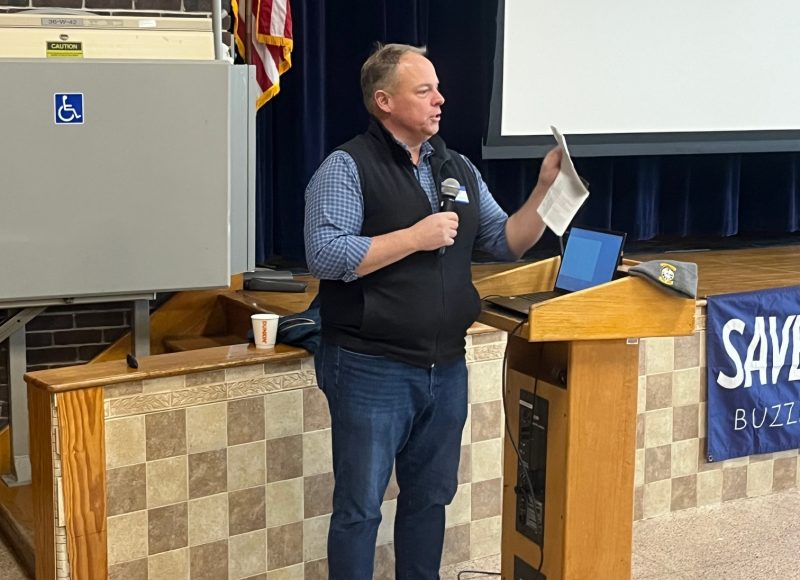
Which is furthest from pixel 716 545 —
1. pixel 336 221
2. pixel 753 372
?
pixel 336 221

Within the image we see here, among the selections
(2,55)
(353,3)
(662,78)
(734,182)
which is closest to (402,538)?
(2,55)

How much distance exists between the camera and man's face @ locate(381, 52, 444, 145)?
97.9 inches

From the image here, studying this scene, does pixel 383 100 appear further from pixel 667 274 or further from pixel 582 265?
pixel 667 274

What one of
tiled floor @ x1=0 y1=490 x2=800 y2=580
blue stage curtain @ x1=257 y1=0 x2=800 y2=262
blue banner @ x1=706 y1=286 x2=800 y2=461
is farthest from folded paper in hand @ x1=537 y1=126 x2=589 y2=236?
blue stage curtain @ x1=257 y1=0 x2=800 y2=262

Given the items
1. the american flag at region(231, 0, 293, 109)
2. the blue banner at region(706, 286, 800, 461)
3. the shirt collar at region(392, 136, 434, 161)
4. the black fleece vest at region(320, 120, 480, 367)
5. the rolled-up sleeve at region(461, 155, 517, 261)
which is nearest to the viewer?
the black fleece vest at region(320, 120, 480, 367)

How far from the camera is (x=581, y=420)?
249cm

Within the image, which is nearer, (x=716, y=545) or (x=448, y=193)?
(x=448, y=193)

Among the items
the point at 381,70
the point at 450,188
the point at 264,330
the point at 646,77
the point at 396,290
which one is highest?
the point at 646,77

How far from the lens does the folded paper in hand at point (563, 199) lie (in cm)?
238

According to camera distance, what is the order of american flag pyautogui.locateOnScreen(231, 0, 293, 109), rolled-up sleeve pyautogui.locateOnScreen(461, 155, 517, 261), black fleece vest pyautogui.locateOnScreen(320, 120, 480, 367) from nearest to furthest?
black fleece vest pyautogui.locateOnScreen(320, 120, 480, 367) < rolled-up sleeve pyautogui.locateOnScreen(461, 155, 517, 261) < american flag pyautogui.locateOnScreen(231, 0, 293, 109)

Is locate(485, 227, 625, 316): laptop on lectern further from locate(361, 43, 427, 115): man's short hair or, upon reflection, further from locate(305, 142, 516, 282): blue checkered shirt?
locate(361, 43, 427, 115): man's short hair

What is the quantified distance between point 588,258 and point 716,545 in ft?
5.02

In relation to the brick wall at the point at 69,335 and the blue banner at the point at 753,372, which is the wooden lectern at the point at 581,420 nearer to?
the blue banner at the point at 753,372

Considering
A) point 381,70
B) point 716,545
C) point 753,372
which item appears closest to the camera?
point 381,70
